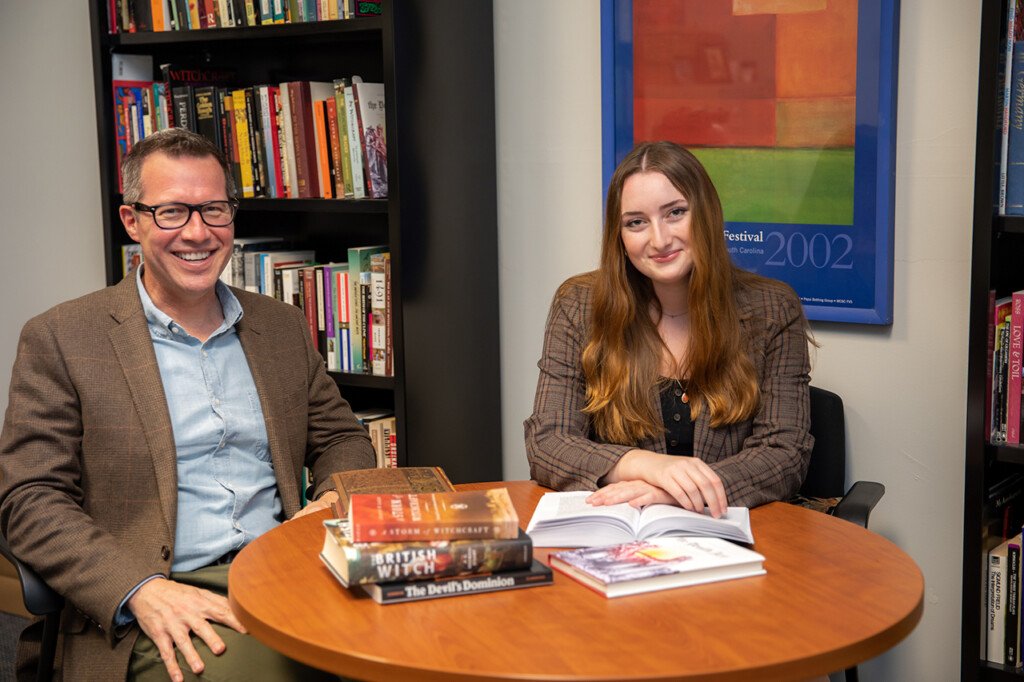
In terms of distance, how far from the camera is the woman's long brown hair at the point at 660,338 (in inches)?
86.1

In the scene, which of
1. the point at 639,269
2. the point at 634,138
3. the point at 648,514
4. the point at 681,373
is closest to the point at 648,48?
the point at 634,138

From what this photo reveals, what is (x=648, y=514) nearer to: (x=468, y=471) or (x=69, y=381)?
(x=69, y=381)

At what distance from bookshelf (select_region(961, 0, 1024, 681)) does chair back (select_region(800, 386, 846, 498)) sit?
300 millimetres

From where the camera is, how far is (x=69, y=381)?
204 cm

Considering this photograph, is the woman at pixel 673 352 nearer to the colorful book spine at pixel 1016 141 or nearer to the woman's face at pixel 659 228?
the woman's face at pixel 659 228

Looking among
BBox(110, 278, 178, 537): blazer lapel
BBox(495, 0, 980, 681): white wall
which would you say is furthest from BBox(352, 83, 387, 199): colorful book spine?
BBox(110, 278, 178, 537): blazer lapel

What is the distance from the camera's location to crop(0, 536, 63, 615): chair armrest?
190 centimetres

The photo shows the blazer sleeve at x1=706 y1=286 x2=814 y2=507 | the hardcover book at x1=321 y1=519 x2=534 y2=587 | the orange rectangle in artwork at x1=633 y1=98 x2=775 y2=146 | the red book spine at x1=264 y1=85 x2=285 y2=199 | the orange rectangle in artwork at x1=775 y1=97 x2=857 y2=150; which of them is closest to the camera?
the hardcover book at x1=321 y1=519 x2=534 y2=587

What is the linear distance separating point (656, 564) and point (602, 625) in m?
0.18

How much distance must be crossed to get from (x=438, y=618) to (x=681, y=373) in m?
0.94

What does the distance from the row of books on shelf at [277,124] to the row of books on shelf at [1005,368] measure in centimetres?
152

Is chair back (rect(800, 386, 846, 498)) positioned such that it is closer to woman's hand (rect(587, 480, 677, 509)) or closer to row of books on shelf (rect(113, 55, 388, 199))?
woman's hand (rect(587, 480, 677, 509))

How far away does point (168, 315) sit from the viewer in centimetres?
220

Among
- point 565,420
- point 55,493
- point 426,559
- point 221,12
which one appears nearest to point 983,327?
point 565,420
